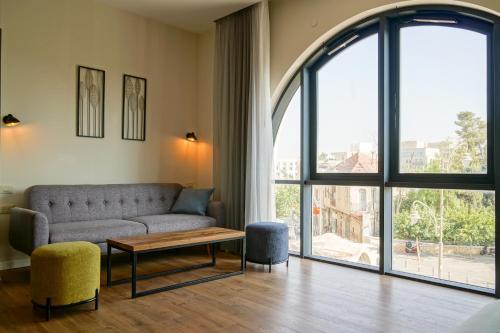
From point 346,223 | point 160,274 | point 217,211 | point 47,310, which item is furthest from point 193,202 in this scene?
point 47,310

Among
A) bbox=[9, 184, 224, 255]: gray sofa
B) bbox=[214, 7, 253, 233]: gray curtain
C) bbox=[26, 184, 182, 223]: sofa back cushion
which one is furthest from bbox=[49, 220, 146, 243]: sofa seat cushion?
bbox=[214, 7, 253, 233]: gray curtain

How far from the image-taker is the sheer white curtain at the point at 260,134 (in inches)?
178

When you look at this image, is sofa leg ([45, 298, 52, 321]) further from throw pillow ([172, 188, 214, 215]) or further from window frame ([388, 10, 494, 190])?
window frame ([388, 10, 494, 190])

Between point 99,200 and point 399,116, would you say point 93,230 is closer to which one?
point 99,200

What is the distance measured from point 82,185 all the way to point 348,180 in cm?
303

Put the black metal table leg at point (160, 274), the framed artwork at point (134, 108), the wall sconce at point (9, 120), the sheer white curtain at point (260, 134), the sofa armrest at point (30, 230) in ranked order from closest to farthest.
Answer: the black metal table leg at point (160, 274), the sofa armrest at point (30, 230), the wall sconce at point (9, 120), the sheer white curtain at point (260, 134), the framed artwork at point (134, 108)

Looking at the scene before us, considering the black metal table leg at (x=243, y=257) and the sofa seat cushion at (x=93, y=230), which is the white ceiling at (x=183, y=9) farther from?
the black metal table leg at (x=243, y=257)

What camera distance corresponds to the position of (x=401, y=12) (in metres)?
3.71

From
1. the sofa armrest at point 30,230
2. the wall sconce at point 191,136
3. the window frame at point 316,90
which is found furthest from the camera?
the wall sconce at point 191,136

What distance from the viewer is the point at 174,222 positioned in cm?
421

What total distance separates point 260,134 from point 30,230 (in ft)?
8.50

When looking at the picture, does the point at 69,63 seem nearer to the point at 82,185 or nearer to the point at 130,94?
the point at 130,94

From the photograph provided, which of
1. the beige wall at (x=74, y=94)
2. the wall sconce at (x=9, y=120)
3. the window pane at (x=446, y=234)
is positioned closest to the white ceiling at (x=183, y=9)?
the beige wall at (x=74, y=94)

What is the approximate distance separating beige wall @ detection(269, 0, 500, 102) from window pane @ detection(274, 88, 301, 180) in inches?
10.8
